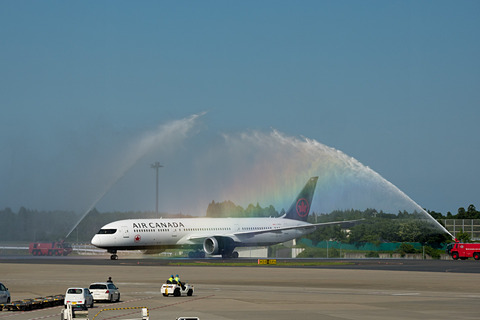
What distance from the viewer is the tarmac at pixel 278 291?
130 feet

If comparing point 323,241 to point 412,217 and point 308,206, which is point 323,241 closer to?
point 308,206

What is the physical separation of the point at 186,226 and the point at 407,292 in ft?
219

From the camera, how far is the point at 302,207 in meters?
129

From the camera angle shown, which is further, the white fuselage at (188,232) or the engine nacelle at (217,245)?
the engine nacelle at (217,245)

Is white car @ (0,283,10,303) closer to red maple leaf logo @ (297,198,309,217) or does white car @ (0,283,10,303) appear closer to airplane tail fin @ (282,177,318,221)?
airplane tail fin @ (282,177,318,221)

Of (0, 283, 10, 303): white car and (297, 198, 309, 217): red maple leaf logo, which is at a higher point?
(297, 198, 309, 217): red maple leaf logo

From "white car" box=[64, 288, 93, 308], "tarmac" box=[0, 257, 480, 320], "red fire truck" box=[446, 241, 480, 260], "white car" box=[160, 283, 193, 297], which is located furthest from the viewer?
"red fire truck" box=[446, 241, 480, 260]

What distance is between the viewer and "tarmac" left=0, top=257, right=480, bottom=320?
39.8 m

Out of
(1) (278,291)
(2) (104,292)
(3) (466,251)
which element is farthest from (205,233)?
(2) (104,292)

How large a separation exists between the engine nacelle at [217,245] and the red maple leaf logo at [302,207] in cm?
1722

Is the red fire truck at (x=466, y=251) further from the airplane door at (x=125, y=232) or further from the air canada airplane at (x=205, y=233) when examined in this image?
the airplane door at (x=125, y=232)

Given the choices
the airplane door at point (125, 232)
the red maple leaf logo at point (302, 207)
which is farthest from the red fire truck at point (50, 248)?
the red maple leaf logo at point (302, 207)

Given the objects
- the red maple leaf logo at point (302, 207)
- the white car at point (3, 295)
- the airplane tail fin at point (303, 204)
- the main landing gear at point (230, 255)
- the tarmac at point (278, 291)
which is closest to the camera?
the tarmac at point (278, 291)

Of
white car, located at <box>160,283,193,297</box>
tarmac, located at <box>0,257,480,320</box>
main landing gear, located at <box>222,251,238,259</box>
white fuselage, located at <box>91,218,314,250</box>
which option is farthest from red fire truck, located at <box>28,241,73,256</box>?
white car, located at <box>160,283,193,297</box>
